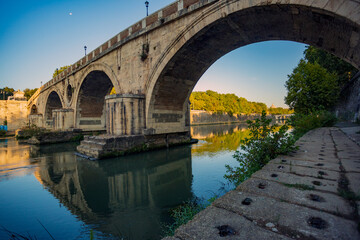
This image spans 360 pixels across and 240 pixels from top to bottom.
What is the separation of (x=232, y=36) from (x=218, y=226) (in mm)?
7613

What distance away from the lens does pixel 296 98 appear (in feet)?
56.2

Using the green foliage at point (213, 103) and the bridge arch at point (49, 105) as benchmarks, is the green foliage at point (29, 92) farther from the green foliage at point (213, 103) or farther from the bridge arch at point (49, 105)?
the green foliage at point (213, 103)

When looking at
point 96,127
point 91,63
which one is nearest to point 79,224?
point 91,63

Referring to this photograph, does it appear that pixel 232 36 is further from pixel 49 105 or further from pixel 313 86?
pixel 49 105

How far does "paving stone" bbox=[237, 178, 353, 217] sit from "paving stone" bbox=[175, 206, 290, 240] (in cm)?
54

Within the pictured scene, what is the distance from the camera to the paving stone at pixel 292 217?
114cm

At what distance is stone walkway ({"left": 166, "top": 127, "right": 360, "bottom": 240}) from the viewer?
1181 mm

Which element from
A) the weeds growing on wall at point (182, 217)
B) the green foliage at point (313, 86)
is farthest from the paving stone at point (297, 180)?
the green foliage at point (313, 86)

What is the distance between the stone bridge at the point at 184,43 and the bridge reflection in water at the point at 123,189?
2547 mm

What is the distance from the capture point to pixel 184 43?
7527 millimetres

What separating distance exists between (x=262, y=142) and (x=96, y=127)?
1632 cm

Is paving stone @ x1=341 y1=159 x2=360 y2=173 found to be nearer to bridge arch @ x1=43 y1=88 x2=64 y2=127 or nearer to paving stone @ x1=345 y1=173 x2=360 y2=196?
paving stone @ x1=345 y1=173 x2=360 y2=196

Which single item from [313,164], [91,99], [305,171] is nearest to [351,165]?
[313,164]

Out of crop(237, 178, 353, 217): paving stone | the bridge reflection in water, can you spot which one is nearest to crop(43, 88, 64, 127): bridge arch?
the bridge reflection in water
